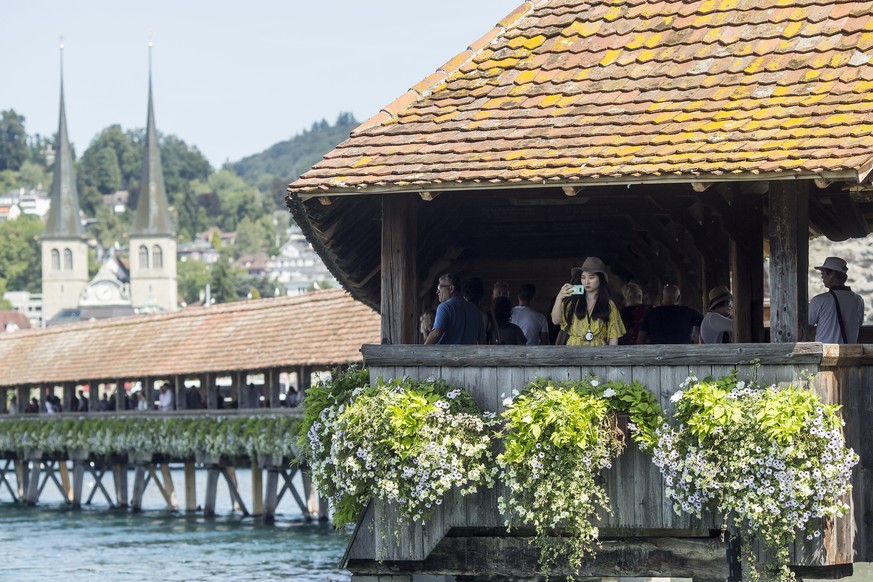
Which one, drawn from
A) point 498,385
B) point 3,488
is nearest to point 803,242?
point 498,385

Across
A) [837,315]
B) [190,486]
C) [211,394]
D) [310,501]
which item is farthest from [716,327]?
[190,486]

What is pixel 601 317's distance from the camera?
11234mm

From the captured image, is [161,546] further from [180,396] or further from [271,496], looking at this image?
[180,396]

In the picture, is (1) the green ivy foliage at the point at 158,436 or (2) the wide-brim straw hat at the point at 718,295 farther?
(1) the green ivy foliage at the point at 158,436

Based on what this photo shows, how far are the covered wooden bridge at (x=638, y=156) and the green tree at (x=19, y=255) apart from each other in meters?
189

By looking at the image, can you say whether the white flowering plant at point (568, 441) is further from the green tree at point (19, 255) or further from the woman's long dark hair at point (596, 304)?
the green tree at point (19, 255)

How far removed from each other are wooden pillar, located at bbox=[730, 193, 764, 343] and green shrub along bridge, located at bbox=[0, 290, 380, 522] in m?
17.9

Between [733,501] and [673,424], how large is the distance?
0.59 m

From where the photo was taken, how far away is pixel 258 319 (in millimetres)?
37125

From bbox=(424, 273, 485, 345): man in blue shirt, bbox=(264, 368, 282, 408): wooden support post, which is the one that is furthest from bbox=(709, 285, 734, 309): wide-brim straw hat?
bbox=(264, 368, 282, 408): wooden support post

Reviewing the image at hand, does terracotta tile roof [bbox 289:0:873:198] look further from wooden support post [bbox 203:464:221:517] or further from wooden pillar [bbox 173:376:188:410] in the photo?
wooden pillar [bbox 173:376:188:410]

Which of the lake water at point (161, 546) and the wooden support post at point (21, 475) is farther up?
the wooden support post at point (21, 475)

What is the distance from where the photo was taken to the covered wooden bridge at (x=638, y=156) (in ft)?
34.2

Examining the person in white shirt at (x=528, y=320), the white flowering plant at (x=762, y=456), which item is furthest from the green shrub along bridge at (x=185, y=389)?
the white flowering plant at (x=762, y=456)
